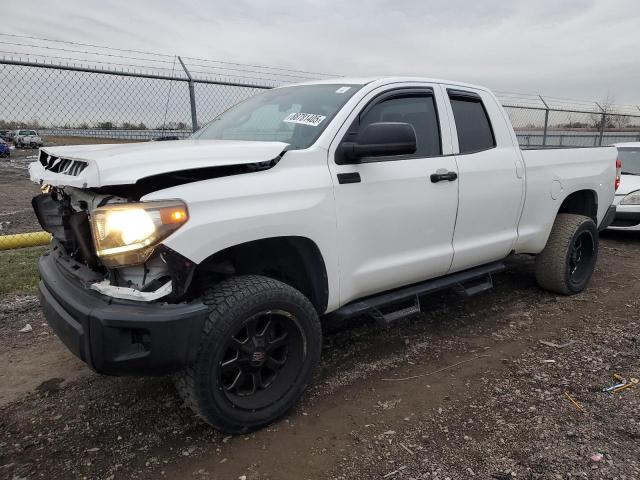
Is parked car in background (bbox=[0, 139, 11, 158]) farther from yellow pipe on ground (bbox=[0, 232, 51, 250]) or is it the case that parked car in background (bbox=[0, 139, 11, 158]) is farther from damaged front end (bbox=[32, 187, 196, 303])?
damaged front end (bbox=[32, 187, 196, 303])

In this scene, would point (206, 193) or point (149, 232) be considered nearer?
point (149, 232)

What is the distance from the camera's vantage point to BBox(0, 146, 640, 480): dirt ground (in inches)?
94.5

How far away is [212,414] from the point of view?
8.00 ft

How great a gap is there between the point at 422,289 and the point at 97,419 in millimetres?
2227

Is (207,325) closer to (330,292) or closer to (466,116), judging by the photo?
(330,292)

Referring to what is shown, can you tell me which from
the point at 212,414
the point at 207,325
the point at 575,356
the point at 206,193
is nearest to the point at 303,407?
the point at 212,414

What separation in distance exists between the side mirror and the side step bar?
3.19 feet

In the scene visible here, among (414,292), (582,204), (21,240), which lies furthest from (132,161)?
(582,204)

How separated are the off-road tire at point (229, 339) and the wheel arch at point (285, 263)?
16cm

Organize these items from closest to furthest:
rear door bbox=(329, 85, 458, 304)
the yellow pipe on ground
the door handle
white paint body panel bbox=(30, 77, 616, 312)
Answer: white paint body panel bbox=(30, 77, 616, 312) → rear door bbox=(329, 85, 458, 304) → the door handle → the yellow pipe on ground

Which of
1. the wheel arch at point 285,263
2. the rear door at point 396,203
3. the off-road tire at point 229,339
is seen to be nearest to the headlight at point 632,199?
the rear door at point 396,203

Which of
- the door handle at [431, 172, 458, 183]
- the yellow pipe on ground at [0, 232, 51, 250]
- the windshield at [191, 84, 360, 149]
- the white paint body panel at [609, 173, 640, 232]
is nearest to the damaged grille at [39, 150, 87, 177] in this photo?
the windshield at [191, 84, 360, 149]

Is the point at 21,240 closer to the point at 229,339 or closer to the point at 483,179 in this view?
the point at 229,339

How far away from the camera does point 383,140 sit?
109 inches
